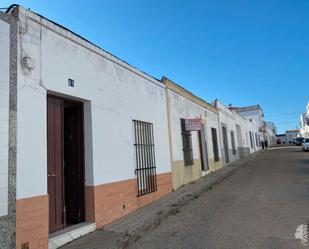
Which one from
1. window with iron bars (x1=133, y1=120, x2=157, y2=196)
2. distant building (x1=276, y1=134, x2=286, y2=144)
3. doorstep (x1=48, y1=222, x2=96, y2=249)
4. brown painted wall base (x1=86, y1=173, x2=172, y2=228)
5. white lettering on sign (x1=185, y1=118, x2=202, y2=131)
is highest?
distant building (x1=276, y1=134, x2=286, y2=144)

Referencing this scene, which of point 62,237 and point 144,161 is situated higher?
point 144,161

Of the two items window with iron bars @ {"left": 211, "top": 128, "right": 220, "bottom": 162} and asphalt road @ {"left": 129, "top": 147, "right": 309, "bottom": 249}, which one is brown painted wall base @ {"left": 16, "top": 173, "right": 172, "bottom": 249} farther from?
window with iron bars @ {"left": 211, "top": 128, "right": 220, "bottom": 162}

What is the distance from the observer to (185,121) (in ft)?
39.8

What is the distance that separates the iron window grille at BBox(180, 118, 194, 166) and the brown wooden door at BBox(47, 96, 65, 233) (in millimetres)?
6804

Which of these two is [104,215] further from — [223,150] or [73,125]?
[223,150]

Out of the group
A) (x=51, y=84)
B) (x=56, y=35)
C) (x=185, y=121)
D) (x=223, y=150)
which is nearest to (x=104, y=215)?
(x=51, y=84)

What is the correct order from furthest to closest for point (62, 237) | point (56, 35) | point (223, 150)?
point (223, 150)
point (56, 35)
point (62, 237)

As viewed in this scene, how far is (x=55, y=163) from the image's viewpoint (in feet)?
17.9

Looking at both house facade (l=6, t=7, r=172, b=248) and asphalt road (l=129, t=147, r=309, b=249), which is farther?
asphalt road (l=129, t=147, r=309, b=249)

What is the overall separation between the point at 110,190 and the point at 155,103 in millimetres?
3921

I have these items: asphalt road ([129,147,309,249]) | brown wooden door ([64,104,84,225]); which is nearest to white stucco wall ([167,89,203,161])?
asphalt road ([129,147,309,249])

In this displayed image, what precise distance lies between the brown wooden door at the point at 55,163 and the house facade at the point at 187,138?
5.41m

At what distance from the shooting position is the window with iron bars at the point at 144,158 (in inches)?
316

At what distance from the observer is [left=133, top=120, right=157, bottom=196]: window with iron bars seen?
804cm
